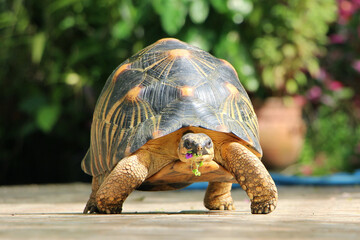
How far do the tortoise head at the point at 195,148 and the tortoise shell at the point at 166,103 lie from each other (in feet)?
0.27

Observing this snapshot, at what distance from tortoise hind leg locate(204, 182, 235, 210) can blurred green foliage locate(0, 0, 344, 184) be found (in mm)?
3037

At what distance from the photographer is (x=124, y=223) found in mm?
2447

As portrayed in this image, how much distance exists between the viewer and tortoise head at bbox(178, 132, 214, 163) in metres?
3.19

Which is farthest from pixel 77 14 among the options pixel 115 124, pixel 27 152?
pixel 115 124

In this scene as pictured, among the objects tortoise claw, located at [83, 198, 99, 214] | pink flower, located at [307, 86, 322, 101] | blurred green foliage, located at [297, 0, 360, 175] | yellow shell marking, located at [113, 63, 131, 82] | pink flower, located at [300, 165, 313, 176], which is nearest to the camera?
tortoise claw, located at [83, 198, 99, 214]

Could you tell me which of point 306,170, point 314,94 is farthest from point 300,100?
point 306,170

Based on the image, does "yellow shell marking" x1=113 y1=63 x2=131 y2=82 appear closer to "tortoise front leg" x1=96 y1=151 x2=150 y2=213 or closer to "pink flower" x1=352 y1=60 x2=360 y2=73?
"tortoise front leg" x1=96 y1=151 x2=150 y2=213

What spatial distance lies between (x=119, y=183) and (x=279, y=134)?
4.78m

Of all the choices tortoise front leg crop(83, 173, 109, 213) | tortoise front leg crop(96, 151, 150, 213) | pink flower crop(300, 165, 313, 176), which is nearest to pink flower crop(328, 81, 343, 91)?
pink flower crop(300, 165, 313, 176)

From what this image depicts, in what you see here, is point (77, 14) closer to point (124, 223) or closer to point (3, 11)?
point (3, 11)

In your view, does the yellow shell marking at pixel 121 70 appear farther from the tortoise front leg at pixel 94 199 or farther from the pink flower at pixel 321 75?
the pink flower at pixel 321 75

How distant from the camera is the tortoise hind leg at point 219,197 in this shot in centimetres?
396

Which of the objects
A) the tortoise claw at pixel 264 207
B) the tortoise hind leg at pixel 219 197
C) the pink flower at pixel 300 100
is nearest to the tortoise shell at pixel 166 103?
the tortoise claw at pixel 264 207

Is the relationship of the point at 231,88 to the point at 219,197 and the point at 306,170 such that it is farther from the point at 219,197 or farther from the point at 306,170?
the point at 306,170
